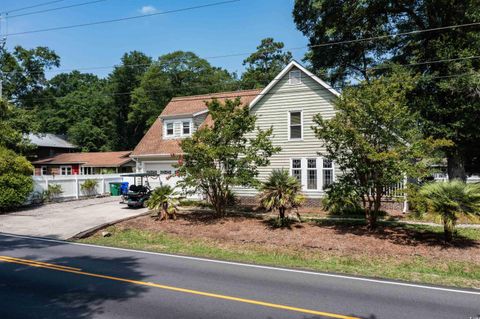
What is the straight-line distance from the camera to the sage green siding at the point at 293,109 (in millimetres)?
21656

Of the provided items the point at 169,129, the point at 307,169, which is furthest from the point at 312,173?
the point at 169,129

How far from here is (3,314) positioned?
676cm

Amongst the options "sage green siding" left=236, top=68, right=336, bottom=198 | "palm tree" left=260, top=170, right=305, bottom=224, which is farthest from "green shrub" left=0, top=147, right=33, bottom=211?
"palm tree" left=260, top=170, right=305, bottom=224

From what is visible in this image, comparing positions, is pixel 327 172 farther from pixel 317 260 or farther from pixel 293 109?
pixel 317 260

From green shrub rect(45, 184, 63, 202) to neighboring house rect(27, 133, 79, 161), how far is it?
82.9 feet

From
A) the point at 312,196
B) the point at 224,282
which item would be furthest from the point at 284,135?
the point at 224,282

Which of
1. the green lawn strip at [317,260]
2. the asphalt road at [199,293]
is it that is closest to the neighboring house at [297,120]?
the green lawn strip at [317,260]

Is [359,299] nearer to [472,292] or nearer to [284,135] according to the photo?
[472,292]

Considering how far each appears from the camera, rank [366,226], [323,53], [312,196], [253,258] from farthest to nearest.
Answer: [323,53] → [312,196] → [366,226] → [253,258]

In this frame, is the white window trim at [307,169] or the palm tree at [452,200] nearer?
the palm tree at [452,200]

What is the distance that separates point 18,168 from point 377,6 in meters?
23.9

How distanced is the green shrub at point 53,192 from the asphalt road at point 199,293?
14.9 m

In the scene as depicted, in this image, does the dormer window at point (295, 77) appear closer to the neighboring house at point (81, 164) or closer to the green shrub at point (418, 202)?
the green shrub at point (418, 202)

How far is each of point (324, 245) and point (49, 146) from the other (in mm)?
46485
